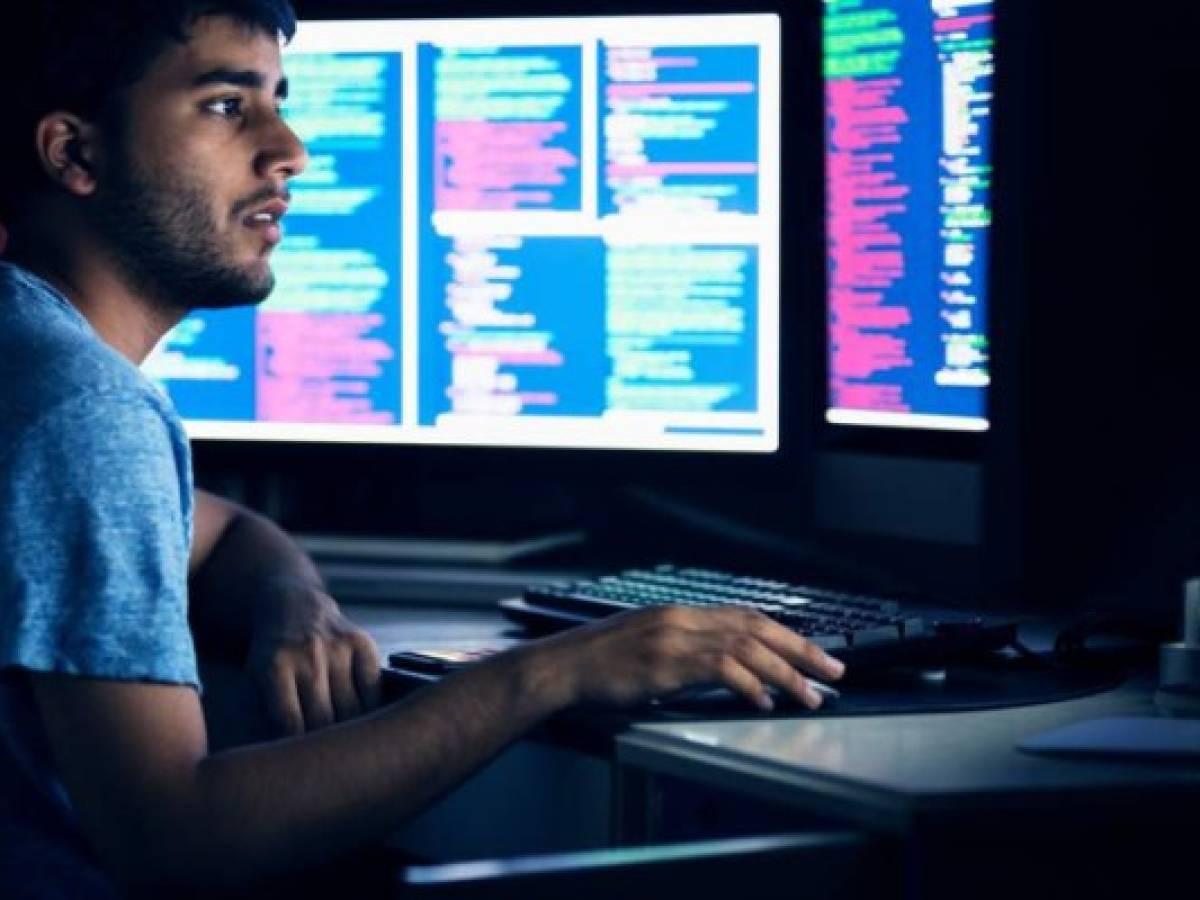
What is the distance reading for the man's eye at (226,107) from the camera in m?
1.51

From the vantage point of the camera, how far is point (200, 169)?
1512 mm

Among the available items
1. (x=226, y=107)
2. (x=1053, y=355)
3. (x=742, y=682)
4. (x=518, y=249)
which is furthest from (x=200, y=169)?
(x=1053, y=355)

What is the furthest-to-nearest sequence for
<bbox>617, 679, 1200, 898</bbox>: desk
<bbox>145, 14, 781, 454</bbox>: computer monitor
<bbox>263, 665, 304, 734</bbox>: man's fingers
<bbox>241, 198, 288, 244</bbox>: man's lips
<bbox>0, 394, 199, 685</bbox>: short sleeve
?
1. <bbox>145, 14, 781, 454</bbox>: computer monitor
2. <bbox>241, 198, 288, 244</bbox>: man's lips
3. <bbox>263, 665, 304, 734</bbox>: man's fingers
4. <bbox>0, 394, 199, 685</bbox>: short sleeve
5. <bbox>617, 679, 1200, 898</bbox>: desk

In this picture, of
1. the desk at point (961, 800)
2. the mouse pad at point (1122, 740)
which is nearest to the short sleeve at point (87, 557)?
the desk at point (961, 800)

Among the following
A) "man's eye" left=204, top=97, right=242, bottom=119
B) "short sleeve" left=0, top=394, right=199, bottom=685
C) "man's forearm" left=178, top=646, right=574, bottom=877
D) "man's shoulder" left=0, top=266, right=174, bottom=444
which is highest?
"man's eye" left=204, top=97, right=242, bottom=119

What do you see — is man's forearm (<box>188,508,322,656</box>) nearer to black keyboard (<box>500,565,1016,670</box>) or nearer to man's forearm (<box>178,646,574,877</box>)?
black keyboard (<box>500,565,1016,670</box>)

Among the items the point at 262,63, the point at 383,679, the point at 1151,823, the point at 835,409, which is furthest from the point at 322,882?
the point at 1151,823

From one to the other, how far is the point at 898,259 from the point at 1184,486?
0.95ft

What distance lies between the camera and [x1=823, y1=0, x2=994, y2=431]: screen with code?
171 cm

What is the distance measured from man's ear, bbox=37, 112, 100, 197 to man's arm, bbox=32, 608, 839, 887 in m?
0.39

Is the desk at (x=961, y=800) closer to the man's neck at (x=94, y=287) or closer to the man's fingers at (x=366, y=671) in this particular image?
the man's fingers at (x=366, y=671)

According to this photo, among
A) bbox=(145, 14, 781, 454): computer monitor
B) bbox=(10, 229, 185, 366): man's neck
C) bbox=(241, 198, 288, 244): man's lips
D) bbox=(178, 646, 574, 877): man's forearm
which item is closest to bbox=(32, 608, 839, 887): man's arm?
bbox=(178, 646, 574, 877): man's forearm

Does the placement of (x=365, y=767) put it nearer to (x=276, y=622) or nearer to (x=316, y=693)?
(x=316, y=693)

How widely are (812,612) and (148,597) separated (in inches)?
19.0
